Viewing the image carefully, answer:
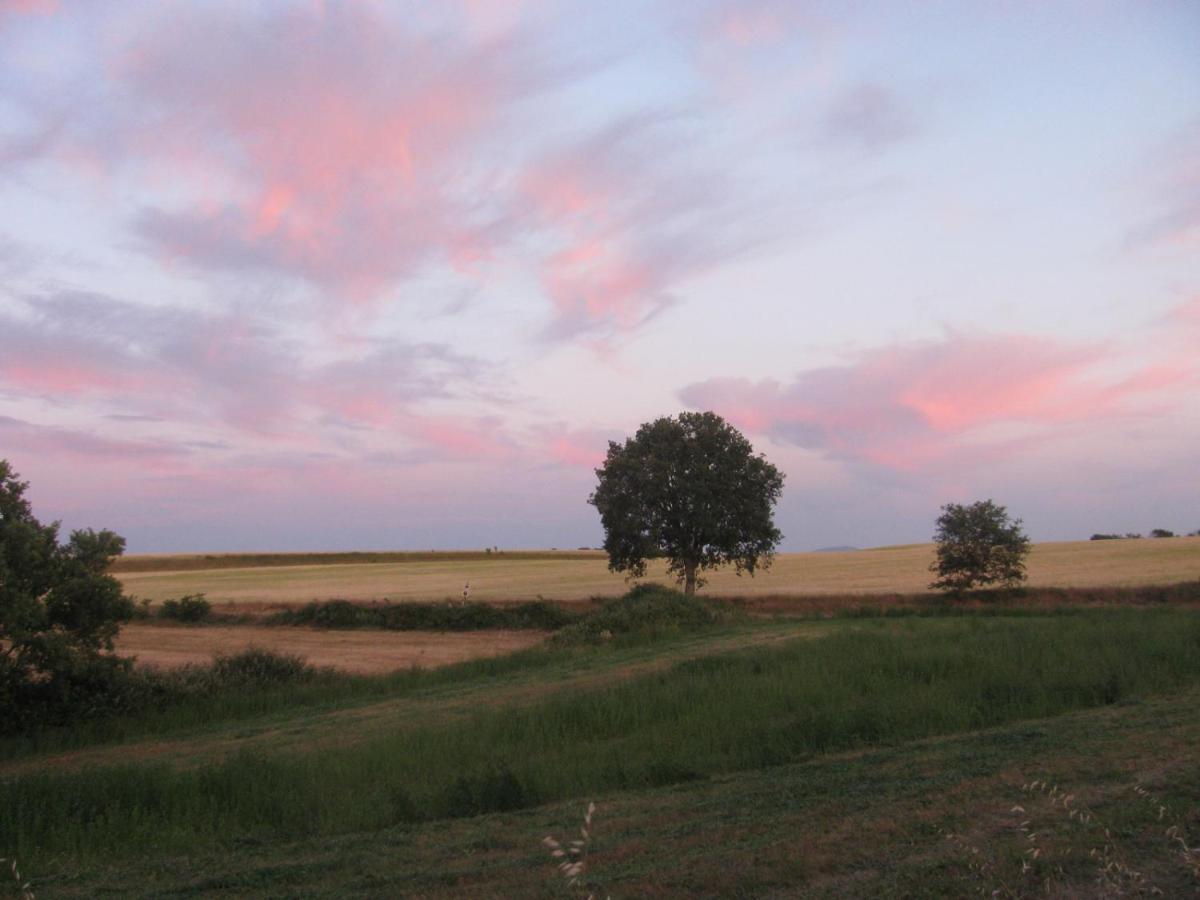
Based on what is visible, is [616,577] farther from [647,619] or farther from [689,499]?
[647,619]

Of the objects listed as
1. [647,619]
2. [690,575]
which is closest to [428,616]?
[690,575]

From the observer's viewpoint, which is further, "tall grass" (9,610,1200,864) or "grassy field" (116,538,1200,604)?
"grassy field" (116,538,1200,604)

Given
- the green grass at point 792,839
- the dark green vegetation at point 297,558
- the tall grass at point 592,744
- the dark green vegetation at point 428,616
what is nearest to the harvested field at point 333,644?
the dark green vegetation at point 428,616

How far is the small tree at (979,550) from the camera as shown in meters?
37.2

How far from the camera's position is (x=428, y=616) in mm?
41531

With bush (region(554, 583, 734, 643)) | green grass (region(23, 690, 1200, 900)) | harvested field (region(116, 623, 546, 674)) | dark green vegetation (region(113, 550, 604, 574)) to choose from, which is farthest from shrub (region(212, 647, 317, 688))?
dark green vegetation (region(113, 550, 604, 574))

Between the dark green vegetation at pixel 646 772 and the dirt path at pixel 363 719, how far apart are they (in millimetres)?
174

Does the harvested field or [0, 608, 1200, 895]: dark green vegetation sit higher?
[0, 608, 1200, 895]: dark green vegetation

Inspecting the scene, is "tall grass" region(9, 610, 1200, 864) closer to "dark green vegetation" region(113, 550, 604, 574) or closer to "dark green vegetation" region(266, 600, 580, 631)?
"dark green vegetation" region(266, 600, 580, 631)

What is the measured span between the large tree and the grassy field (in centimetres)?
488

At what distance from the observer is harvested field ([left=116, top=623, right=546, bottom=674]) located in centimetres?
3047

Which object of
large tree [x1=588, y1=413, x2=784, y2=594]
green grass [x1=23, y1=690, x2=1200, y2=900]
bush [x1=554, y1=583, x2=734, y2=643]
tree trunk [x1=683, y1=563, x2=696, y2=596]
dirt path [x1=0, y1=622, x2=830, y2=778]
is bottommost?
dirt path [x1=0, y1=622, x2=830, y2=778]

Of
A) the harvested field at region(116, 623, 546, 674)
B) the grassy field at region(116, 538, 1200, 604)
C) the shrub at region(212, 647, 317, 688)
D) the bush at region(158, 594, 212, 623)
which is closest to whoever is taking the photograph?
the shrub at region(212, 647, 317, 688)

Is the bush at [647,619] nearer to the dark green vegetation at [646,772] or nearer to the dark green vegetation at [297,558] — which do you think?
the dark green vegetation at [646,772]
